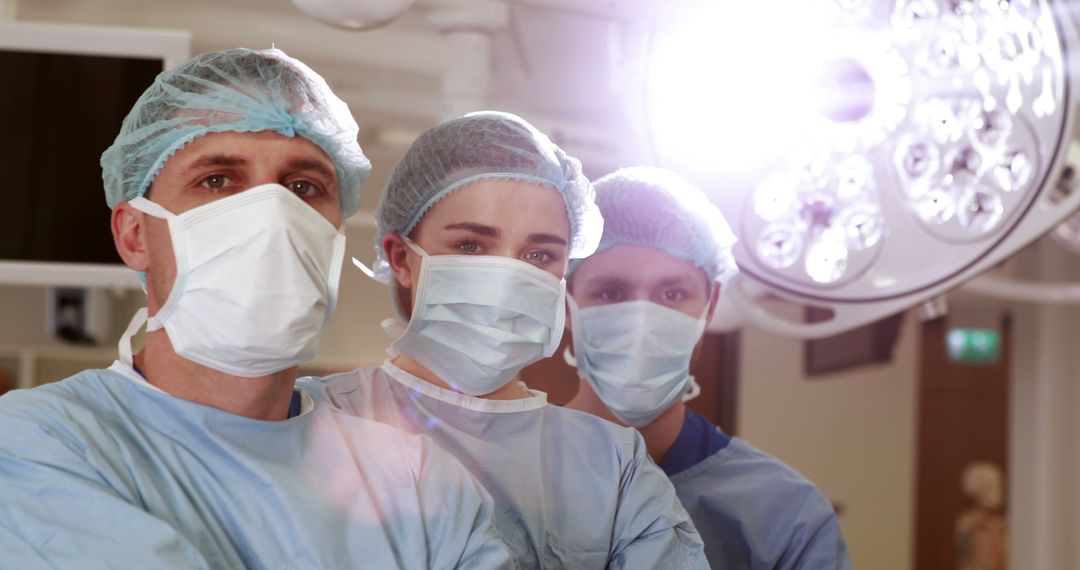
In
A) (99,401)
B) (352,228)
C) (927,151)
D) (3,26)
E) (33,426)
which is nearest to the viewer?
(33,426)

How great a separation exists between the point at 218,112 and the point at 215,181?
76 millimetres

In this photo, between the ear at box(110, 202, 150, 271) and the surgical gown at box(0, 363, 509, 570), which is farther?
the ear at box(110, 202, 150, 271)

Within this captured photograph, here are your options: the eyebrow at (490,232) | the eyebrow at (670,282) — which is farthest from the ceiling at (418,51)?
the eyebrow at (490,232)

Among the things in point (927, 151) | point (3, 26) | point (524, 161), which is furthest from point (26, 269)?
point (927, 151)

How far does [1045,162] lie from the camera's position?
6.17 ft

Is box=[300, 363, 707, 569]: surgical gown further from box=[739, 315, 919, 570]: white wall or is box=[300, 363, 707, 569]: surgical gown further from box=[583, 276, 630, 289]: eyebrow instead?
box=[739, 315, 919, 570]: white wall

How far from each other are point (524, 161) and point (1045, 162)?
0.89 metres

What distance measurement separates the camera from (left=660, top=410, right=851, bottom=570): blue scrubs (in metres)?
1.87

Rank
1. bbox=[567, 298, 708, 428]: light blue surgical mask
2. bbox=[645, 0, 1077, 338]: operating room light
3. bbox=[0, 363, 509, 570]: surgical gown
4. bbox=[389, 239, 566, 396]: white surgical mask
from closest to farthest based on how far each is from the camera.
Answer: bbox=[0, 363, 509, 570]: surgical gown, bbox=[389, 239, 566, 396]: white surgical mask, bbox=[567, 298, 708, 428]: light blue surgical mask, bbox=[645, 0, 1077, 338]: operating room light

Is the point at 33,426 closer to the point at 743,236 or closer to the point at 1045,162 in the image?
the point at 743,236

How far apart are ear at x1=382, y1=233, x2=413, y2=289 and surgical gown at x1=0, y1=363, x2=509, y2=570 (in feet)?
0.83

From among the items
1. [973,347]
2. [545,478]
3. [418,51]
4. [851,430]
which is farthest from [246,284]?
[973,347]

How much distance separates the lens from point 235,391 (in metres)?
1.27

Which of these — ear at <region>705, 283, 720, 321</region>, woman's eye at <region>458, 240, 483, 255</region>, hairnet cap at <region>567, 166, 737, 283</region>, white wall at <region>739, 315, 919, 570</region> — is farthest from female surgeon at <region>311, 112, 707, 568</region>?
white wall at <region>739, 315, 919, 570</region>
